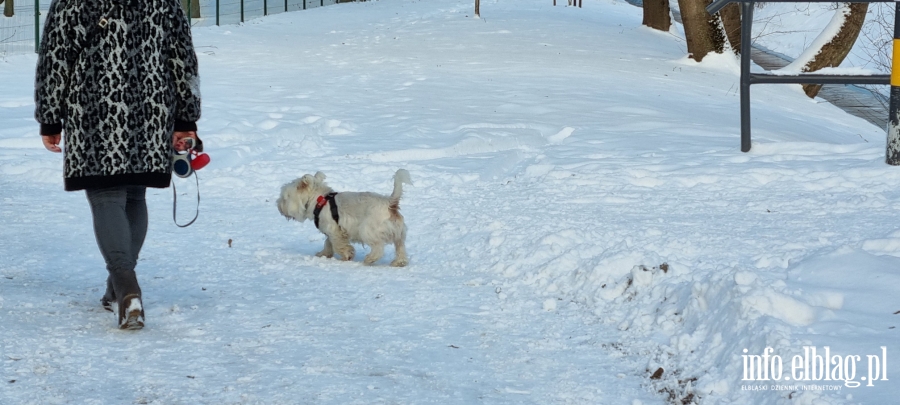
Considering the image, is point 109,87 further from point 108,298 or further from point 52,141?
point 108,298

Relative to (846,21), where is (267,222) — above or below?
below

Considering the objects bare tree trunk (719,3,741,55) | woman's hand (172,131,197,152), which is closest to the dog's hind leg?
woman's hand (172,131,197,152)

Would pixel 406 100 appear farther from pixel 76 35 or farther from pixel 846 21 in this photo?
pixel 76 35


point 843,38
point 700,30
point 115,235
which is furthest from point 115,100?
point 700,30

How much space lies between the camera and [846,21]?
Result: 1558 cm

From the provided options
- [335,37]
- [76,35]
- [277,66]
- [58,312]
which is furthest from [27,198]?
[335,37]

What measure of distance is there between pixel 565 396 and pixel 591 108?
879 cm

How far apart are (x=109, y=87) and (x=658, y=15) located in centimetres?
2333

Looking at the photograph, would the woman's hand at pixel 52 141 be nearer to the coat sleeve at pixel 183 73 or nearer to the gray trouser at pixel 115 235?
the gray trouser at pixel 115 235

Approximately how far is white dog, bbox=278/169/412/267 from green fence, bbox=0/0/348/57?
1266cm

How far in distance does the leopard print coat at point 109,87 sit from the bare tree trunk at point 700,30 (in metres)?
14.9

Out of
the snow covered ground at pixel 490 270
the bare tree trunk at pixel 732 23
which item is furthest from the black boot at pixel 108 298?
the bare tree trunk at pixel 732 23

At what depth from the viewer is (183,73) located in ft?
15.3

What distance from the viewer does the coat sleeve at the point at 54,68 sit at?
4.34 metres
